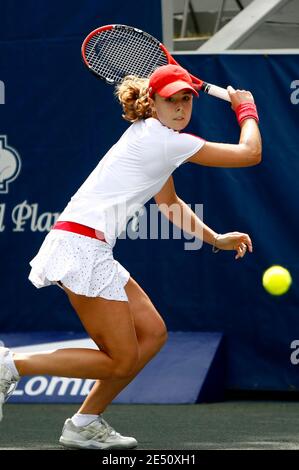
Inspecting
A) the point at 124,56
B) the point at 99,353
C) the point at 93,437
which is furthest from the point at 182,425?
the point at 124,56

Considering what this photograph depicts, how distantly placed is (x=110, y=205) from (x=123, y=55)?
40.5 inches

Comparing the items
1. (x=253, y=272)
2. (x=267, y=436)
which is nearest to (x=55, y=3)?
(x=253, y=272)

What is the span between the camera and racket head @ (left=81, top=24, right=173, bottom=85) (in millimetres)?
5180

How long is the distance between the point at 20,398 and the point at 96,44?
2017 mm

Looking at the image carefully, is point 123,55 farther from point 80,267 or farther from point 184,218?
point 80,267

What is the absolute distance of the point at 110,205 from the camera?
444 centimetres

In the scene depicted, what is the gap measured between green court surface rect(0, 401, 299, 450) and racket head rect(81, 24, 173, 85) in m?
1.57

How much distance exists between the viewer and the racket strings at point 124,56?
5.18 meters

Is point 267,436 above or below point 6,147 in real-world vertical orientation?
below

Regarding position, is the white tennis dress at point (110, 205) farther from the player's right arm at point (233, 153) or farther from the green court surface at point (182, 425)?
the green court surface at point (182, 425)

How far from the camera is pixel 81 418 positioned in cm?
465

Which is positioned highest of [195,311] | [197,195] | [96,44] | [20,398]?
[96,44]

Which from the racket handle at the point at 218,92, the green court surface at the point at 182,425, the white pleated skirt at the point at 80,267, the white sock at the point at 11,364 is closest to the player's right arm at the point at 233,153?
the racket handle at the point at 218,92
